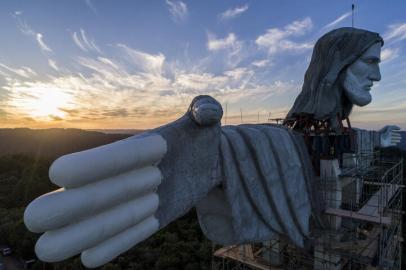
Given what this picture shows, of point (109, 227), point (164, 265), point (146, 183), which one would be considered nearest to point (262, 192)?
point (146, 183)

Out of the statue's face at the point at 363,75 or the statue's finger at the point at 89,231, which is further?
the statue's face at the point at 363,75

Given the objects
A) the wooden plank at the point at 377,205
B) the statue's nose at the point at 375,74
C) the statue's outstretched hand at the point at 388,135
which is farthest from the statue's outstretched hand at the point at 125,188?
the statue's outstretched hand at the point at 388,135

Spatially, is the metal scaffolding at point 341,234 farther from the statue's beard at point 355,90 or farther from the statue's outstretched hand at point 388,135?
the statue's outstretched hand at point 388,135

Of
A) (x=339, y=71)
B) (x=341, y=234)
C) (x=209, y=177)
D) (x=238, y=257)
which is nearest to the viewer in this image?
(x=209, y=177)

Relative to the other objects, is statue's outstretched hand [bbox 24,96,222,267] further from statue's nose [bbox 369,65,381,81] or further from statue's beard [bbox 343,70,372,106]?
statue's nose [bbox 369,65,381,81]

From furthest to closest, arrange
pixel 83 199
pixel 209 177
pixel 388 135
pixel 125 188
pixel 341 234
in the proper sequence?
pixel 388 135 → pixel 341 234 → pixel 209 177 → pixel 125 188 → pixel 83 199

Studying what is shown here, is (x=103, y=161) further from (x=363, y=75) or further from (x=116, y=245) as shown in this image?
(x=363, y=75)

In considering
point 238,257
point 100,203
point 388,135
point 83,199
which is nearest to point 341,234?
point 238,257
